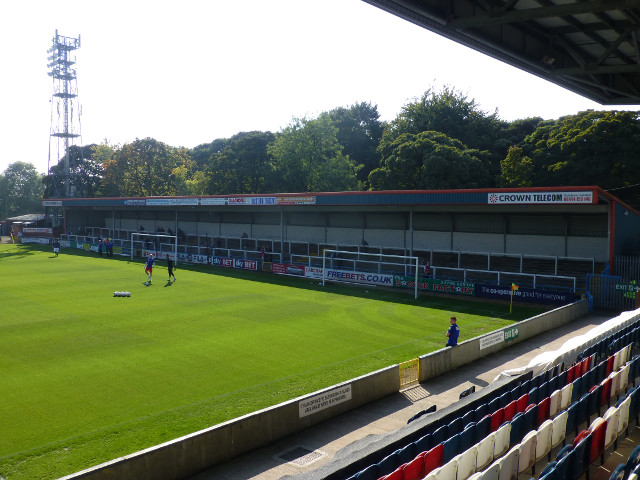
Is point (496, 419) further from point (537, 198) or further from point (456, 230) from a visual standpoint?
point (456, 230)

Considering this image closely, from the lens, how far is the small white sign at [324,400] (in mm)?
→ 12336

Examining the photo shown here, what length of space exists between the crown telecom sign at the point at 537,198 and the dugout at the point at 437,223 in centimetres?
5

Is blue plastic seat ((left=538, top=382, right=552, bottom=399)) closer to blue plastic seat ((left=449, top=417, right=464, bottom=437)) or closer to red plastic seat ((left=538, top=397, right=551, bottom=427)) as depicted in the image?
red plastic seat ((left=538, top=397, right=551, bottom=427))

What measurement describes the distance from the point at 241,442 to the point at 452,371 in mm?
8306

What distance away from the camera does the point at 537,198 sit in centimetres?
2855

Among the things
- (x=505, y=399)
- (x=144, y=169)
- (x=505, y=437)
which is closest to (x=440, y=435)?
(x=505, y=437)

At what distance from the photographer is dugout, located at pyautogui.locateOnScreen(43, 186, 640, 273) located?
30156mm

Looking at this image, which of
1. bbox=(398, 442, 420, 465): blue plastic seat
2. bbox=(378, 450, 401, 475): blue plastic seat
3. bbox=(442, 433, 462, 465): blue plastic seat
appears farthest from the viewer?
bbox=(442, 433, 462, 465): blue plastic seat

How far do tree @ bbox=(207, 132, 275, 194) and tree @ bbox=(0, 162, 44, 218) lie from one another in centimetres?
4798

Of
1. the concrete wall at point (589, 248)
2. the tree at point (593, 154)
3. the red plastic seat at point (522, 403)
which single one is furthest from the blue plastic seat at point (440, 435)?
the tree at point (593, 154)

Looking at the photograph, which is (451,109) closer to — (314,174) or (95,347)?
(314,174)

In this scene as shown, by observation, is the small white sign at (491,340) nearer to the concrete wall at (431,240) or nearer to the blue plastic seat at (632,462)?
the blue plastic seat at (632,462)

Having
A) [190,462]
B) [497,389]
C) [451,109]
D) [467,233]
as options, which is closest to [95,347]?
[190,462]

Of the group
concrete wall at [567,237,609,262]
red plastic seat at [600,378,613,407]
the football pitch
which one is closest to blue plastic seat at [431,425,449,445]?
red plastic seat at [600,378,613,407]
